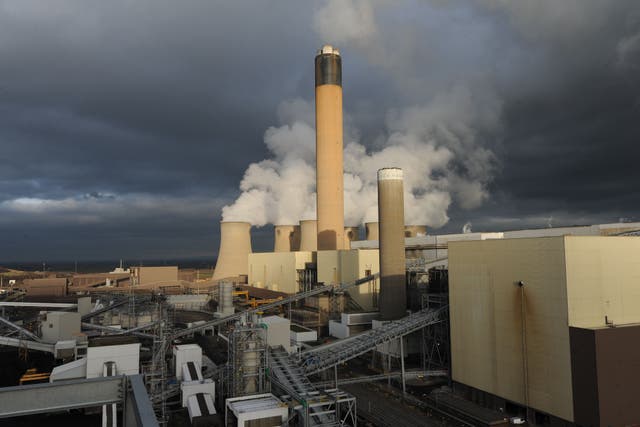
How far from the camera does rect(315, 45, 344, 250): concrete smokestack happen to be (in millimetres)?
50844

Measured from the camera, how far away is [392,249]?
1246 inches

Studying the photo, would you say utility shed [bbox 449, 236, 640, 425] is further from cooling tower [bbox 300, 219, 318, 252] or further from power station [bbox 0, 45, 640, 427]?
cooling tower [bbox 300, 219, 318, 252]

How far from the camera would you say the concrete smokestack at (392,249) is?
31531 millimetres

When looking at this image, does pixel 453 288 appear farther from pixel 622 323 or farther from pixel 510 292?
pixel 622 323

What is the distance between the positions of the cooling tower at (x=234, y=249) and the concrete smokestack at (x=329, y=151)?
15535mm

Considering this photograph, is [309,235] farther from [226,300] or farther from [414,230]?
[226,300]

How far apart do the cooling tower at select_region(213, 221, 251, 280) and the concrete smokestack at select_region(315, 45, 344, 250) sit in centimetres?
1553

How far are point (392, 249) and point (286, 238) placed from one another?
117 feet

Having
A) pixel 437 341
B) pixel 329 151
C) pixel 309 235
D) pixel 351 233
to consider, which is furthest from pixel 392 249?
pixel 351 233

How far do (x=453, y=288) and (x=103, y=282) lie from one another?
7176 cm

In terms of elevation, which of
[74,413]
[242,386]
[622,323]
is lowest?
[74,413]

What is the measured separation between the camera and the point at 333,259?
44969 millimetres

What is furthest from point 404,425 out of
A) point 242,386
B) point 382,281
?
point 382,281

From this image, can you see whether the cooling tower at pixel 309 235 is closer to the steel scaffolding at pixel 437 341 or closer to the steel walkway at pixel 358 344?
the steel scaffolding at pixel 437 341
